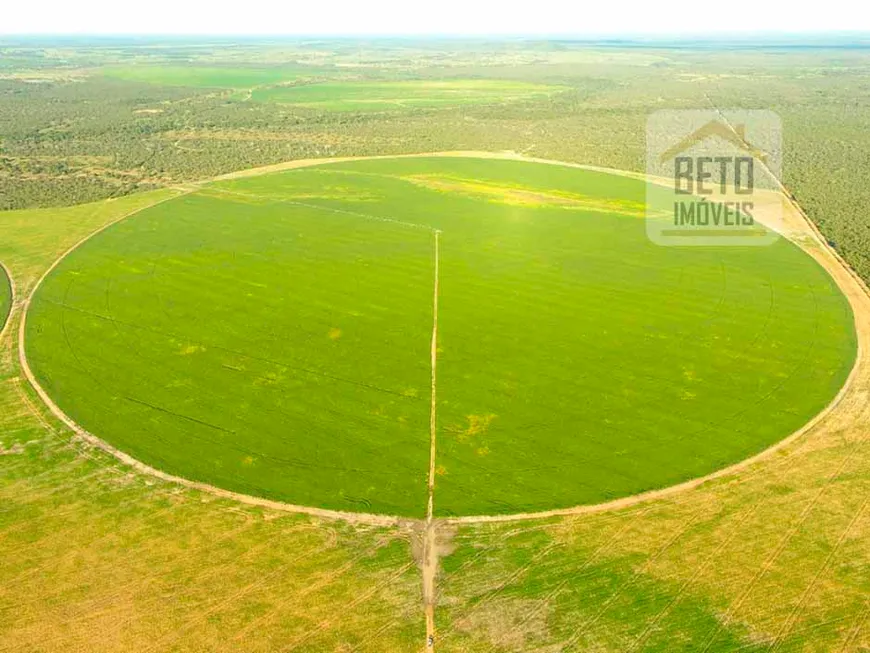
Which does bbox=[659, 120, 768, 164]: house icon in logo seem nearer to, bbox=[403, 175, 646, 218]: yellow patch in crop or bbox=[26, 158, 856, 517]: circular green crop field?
bbox=[403, 175, 646, 218]: yellow patch in crop

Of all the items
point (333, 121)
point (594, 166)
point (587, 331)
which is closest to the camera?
point (587, 331)

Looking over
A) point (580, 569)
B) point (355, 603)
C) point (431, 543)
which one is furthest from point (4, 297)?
point (580, 569)

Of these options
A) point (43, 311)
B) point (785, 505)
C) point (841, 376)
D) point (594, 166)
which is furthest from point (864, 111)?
point (43, 311)

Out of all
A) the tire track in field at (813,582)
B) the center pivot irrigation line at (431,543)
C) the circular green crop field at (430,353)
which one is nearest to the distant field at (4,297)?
the circular green crop field at (430,353)

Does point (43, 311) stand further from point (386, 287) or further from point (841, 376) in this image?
point (841, 376)

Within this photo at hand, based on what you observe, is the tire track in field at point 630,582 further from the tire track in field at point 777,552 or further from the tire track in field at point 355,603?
the tire track in field at point 355,603

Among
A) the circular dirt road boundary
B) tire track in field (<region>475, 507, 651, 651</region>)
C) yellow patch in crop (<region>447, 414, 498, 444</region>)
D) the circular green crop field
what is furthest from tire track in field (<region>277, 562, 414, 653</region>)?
the circular dirt road boundary
